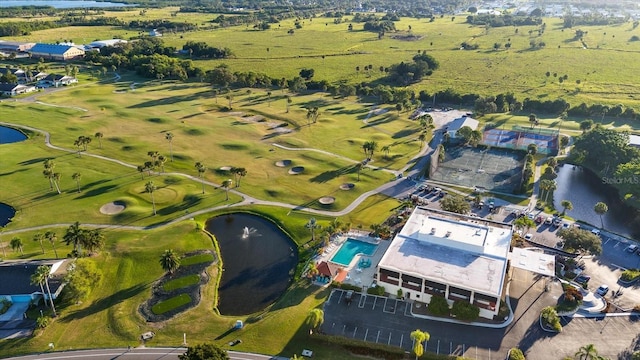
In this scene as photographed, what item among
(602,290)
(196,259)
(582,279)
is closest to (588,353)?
(602,290)

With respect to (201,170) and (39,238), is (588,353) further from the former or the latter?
(39,238)

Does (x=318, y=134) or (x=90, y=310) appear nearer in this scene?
(x=90, y=310)

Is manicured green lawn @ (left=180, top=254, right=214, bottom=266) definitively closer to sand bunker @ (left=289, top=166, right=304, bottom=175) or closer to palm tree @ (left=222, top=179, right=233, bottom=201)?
palm tree @ (left=222, top=179, right=233, bottom=201)

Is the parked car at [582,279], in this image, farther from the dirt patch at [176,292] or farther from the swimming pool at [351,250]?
the dirt patch at [176,292]

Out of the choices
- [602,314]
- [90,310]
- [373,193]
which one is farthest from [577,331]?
[90,310]

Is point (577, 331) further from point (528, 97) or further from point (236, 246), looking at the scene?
point (528, 97)

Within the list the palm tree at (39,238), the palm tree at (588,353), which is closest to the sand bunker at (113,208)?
the palm tree at (39,238)

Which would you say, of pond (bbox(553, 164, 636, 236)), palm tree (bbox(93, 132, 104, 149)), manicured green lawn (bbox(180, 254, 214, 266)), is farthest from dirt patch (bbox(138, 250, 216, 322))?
pond (bbox(553, 164, 636, 236))
